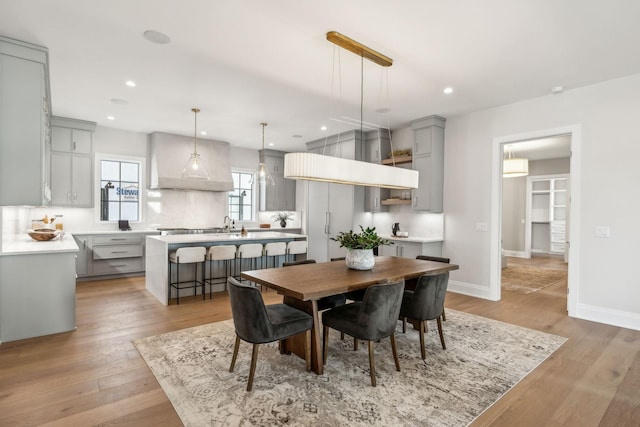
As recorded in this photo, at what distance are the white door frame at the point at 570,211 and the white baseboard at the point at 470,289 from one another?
0.08 meters

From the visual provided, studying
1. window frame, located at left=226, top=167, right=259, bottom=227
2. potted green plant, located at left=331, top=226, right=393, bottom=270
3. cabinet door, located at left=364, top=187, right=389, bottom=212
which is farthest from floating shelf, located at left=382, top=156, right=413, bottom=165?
window frame, located at left=226, top=167, right=259, bottom=227

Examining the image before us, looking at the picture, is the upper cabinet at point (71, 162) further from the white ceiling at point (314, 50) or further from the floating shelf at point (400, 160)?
the floating shelf at point (400, 160)

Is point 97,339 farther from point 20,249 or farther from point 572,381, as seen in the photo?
point 572,381

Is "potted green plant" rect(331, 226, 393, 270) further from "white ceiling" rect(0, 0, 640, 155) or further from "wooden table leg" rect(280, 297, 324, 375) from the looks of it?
"white ceiling" rect(0, 0, 640, 155)

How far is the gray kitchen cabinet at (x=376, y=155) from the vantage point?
6469 mm

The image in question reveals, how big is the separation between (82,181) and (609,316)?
8.28 meters

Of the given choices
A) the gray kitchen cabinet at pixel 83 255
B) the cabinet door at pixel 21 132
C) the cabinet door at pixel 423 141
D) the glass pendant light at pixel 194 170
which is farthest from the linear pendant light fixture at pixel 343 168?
the gray kitchen cabinet at pixel 83 255

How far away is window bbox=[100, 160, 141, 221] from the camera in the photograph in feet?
21.5

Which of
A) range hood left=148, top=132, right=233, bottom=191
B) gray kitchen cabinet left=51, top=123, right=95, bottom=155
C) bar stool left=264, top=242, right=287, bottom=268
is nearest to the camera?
bar stool left=264, top=242, right=287, bottom=268

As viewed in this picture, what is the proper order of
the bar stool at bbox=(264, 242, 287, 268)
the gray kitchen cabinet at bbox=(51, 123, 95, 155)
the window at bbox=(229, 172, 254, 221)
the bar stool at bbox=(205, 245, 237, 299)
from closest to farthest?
the bar stool at bbox=(205, 245, 237, 299) → the bar stool at bbox=(264, 242, 287, 268) → the gray kitchen cabinet at bbox=(51, 123, 95, 155) → the window at bbox=(229, 172, 254, 221)

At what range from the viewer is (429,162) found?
18.4 feet

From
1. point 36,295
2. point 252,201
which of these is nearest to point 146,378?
point 36,295

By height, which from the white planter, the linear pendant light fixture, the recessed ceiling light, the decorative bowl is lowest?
the white planter

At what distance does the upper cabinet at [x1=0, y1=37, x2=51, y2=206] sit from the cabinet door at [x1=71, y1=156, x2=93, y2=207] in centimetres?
315
